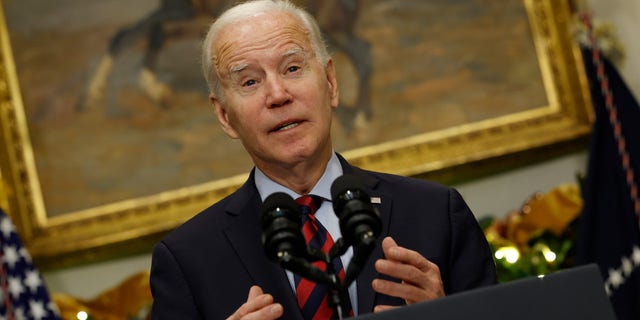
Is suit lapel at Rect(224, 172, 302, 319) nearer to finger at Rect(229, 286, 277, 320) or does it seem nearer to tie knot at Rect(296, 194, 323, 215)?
tie knot at Rect(296, 194, 323, 215)

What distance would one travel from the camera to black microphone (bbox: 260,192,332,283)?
1.92 metres

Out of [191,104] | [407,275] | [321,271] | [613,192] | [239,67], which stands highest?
[239,67]

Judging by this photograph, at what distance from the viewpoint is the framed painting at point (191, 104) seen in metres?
5.65

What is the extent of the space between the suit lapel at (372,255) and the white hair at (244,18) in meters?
0.35

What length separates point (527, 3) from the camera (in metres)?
5.94

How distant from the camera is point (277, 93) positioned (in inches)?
103

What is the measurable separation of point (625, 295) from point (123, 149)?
2.92 metres

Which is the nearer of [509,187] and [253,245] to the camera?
[253,245]

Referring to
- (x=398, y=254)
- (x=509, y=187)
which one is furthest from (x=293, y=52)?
(x=509, y=187)

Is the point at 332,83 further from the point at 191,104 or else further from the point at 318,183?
the point at 191,104

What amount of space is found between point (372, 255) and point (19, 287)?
3148 millimetres

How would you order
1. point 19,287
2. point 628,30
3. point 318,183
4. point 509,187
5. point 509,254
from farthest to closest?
point 509,187 → point 628,30 → point 19,287 → point 509,254 → point 318,183

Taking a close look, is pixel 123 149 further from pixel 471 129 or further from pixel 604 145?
pixel 604 145

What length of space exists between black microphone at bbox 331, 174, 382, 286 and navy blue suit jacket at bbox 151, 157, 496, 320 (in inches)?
21.4
